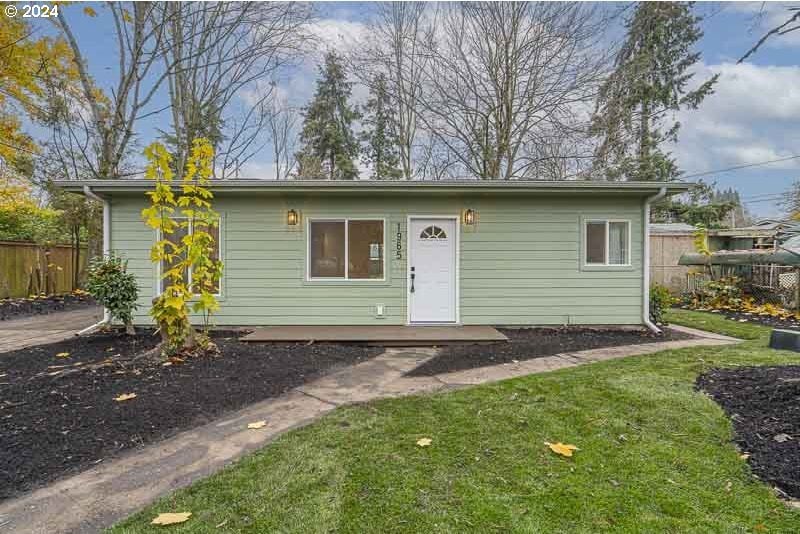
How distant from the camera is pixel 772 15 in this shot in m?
3.39

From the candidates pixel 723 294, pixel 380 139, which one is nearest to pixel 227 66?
pixel 380 139

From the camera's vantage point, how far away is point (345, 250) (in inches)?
275

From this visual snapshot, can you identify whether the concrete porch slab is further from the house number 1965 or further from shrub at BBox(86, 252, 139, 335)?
shrub at BBox(86, 252, 139, 335)

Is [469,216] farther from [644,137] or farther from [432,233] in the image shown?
[644,137]

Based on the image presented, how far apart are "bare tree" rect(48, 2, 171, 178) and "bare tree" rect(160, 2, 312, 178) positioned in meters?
0.53

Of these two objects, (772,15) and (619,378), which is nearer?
(772,15)

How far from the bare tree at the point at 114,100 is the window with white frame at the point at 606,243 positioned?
11803mm

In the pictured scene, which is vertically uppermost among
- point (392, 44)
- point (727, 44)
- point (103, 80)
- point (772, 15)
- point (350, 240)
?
point (392, 44)

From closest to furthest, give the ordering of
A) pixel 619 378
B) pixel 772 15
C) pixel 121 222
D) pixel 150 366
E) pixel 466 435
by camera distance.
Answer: pixel 466 435
pixel 772 15
pixel 619 378
pixel 150 366
pixel 121 222

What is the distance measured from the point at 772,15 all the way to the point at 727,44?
5.55 m

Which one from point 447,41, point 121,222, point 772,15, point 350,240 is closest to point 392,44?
point 447,41

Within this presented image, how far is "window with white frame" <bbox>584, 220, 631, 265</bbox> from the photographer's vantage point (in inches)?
273

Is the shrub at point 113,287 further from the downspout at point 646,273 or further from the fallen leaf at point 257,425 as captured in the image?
the downspout at point 646,273

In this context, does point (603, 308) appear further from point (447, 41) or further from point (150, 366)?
point (447, 41)
